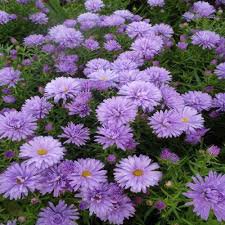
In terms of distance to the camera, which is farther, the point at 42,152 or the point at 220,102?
the point at 220,102

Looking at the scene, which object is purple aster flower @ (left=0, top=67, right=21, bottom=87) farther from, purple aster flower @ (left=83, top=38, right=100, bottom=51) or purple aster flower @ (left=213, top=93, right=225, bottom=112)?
purple aster flower @ (left=213, top=93, right=225, bottom=112)

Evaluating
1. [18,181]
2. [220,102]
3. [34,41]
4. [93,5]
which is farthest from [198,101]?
[93,5]

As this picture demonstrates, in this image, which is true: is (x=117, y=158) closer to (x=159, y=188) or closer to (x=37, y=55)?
(x=159, y=188)

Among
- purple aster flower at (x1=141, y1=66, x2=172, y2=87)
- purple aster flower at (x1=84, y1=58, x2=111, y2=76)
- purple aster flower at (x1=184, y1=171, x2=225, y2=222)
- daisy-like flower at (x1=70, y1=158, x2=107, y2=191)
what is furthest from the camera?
purple aster flower at (x1=84, y1=58, x2=111, y2=76)

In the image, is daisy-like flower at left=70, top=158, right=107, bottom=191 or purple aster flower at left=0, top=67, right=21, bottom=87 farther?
purple aster flower at left=0, top=67, right=21, bottom=87

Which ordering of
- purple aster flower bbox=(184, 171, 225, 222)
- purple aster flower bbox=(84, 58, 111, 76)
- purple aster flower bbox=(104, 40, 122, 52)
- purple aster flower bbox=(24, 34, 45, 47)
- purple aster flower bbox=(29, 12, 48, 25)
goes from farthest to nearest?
1. purple aster flower bbox=(29, 12, 48, 25)
2. purple aster flower bbox=(24, 34, 45, 47)
3. purple aster flower bbox=(104, 40, 122, 52)
4. purple aster flower bbox=(84, 58, 111, 76)
5. purple aster flower bbox=(184, 171, 225, 222)

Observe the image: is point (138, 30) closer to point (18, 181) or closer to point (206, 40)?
point (206, 40)

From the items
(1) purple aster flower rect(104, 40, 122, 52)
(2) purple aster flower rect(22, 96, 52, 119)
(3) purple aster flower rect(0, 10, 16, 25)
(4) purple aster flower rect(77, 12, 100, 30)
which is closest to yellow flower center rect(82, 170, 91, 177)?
(2) purple aster flower rect(22, 96, 52, 119)
